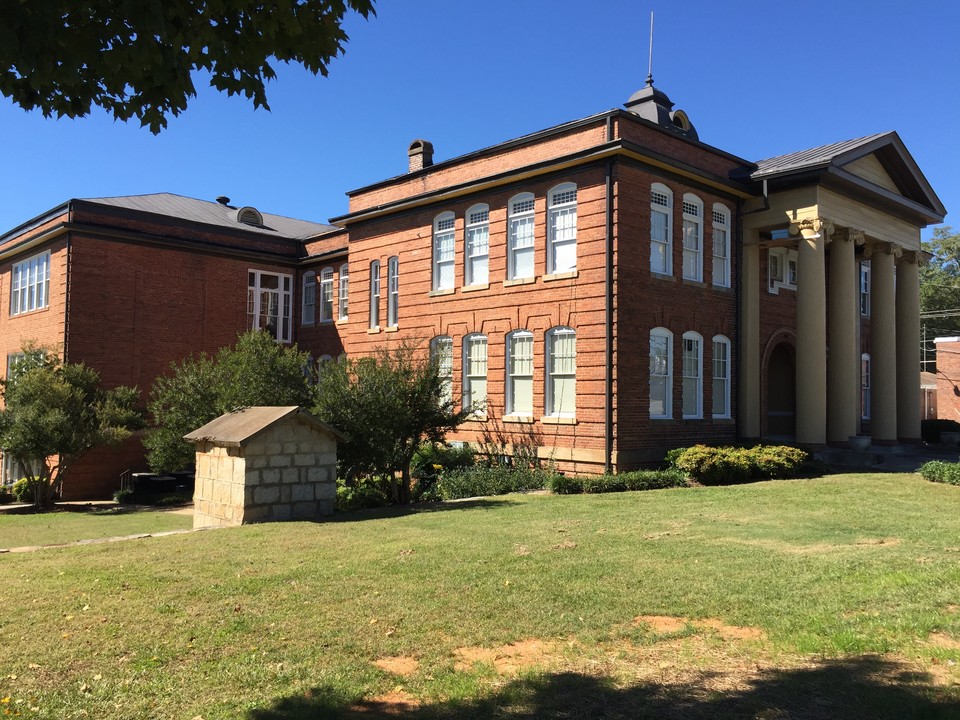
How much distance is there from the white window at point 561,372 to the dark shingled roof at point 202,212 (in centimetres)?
1575

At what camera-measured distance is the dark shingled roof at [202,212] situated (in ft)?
99.6

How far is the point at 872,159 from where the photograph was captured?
23547 mm

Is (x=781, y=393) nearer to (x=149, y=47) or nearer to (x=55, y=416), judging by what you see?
(x=55, y=416)

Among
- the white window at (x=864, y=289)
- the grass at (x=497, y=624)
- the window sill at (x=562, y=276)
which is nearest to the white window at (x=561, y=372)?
the window sill at (x=562, y=276)

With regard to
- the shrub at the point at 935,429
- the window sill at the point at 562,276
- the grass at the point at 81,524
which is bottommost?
the grass at the point at 81,524

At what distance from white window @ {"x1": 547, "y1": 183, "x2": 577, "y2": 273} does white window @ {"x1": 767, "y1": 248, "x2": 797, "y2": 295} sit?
718 centimetres

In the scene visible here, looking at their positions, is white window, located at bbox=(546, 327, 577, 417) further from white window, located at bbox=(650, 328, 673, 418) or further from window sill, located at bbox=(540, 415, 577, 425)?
white window, located at bbox=(650, 328, 673, 418)

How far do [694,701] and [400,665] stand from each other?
2.14m

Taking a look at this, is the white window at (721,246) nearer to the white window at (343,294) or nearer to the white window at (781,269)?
the white window at (781,269)

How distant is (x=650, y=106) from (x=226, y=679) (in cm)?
2185

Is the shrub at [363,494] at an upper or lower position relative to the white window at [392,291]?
lower

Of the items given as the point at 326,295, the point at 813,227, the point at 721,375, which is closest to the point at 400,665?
the point at 721,375

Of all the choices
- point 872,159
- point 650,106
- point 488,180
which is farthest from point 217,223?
point 872,159

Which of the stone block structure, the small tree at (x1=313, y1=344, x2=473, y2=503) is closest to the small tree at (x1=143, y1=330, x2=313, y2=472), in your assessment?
the small tree at (x1=313, y1=344, x2=473, y2=503)
